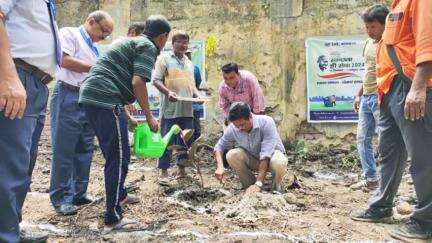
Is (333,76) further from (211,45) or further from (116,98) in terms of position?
(116,98)

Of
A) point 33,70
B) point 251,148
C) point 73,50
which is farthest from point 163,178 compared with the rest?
point 33,70

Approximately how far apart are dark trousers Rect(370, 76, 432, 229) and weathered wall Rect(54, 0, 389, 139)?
3.59 m

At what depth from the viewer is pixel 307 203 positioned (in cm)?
440

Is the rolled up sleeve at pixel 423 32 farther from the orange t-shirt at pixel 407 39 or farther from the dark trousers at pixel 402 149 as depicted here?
the dark trousers at pixel 402 149

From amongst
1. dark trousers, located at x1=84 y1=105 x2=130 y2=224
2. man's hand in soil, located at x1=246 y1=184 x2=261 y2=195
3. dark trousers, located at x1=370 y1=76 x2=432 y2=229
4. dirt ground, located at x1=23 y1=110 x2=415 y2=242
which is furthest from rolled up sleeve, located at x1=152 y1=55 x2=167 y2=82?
dark trousers, located at x1=370 y1=76 x2=432 y2=229

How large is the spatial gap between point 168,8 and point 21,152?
570 cm

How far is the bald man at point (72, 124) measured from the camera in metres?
4.08

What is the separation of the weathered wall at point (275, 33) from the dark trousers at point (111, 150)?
400cm

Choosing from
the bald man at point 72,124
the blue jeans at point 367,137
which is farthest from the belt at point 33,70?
the blue jeans at point 367,137

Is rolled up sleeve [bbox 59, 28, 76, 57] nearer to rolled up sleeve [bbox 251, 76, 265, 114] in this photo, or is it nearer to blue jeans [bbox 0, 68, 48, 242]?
blue jeans [bbox 0, 68, 48, 242]

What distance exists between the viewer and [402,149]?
3.53 metres

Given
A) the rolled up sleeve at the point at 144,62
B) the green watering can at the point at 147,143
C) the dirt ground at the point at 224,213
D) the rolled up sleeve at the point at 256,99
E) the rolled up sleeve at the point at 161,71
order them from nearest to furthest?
the dirt ground at the point at 224,213
the rolled up sleeve at the point at 144,62
the green watering can at the point at 147,143
the rolled up sleeve at the point at 161,71
the rolled up sleeve at the point at 256,99

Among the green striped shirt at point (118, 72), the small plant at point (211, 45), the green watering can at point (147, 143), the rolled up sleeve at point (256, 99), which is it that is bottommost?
the green watering can at point (147, 143)

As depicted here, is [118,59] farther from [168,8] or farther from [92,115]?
[168,8]
